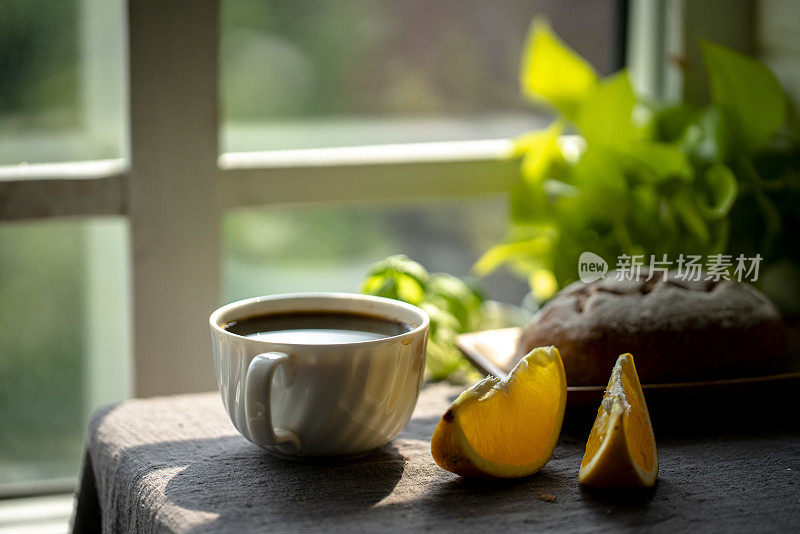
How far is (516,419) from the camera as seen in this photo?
65 centimetres

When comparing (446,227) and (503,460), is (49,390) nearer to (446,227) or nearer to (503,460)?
(446,227)

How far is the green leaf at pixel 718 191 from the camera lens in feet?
3.12

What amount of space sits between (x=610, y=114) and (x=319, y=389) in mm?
600

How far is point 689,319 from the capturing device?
2.51 ft

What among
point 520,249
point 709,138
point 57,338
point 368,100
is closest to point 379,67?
point 368,100

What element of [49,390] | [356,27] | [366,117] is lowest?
[49,390]

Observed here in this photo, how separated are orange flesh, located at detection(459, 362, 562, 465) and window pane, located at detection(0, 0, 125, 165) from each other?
0.60m

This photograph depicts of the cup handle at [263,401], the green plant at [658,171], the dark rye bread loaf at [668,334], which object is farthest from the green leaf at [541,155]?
the cup handle at [263,401]

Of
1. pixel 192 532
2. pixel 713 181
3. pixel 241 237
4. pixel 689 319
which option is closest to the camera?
pixel 192 532

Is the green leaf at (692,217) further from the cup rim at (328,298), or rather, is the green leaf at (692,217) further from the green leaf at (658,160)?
the cup rim at (328,298)

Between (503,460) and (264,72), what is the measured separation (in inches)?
25.2

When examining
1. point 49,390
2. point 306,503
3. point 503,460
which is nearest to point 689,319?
point 503,460

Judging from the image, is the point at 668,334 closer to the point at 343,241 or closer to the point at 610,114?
the point at 610,114

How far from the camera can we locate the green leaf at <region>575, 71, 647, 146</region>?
1061 millimetres
